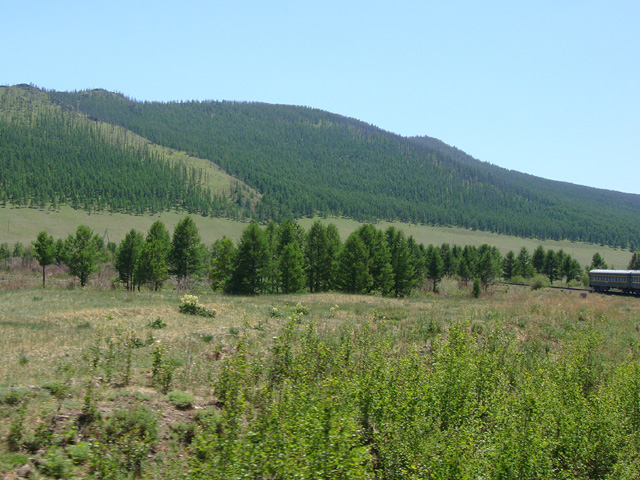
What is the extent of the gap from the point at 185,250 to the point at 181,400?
149 feet

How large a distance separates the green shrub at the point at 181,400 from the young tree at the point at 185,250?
146 ft

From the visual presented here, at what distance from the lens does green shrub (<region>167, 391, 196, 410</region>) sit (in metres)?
9.80

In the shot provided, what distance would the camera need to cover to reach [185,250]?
53.2 meters

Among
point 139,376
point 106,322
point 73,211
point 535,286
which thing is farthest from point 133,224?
point 139,376

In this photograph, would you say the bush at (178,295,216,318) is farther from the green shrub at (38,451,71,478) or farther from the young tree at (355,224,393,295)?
the young tree at (355,224,393,295)

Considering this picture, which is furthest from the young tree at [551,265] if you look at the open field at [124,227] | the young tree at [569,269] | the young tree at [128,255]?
the young tree at [128,255]

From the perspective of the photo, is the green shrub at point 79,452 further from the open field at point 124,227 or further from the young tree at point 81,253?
the open field at point 124,227

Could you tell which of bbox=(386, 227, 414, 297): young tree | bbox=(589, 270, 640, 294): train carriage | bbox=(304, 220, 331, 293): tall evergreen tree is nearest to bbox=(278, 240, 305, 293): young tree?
bbox=(304, 220, 331, 293): tall evergreen tree

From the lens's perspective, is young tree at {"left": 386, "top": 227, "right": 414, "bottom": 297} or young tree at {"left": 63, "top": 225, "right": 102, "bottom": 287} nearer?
young tree at {"left": 63, "top": 225, "right": 102, "bottom": 287}

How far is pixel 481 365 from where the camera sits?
40.8ft

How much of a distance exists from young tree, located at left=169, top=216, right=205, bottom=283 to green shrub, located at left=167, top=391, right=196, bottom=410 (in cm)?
4465

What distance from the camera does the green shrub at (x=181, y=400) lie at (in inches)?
386

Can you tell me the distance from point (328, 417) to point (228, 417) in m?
1.83

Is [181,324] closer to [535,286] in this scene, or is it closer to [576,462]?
[576,462]
